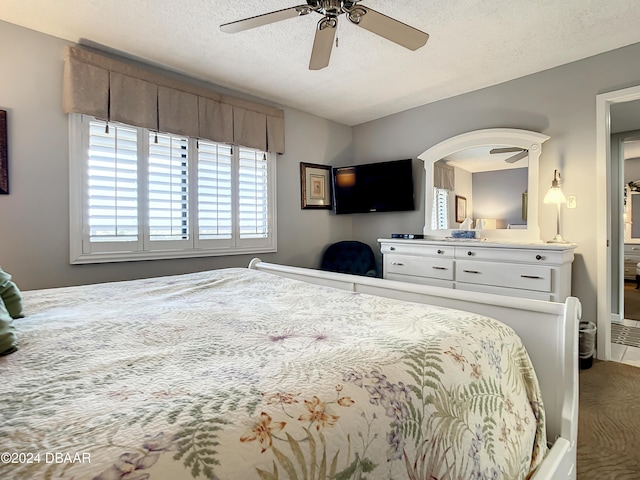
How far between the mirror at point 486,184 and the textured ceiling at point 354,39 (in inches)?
23.6

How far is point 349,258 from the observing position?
13.4 ft

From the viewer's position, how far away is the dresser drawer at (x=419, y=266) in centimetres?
310

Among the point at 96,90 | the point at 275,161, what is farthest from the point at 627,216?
the point at 96,90

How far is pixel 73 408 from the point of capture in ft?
1.94

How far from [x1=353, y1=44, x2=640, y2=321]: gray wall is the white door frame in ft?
0.12

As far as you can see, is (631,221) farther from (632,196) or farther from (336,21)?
(336,21)

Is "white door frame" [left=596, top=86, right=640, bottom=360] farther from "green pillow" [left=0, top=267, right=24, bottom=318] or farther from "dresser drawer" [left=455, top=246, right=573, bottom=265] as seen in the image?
"green pillow" [left=0, top=267, right=24, bottom=318]

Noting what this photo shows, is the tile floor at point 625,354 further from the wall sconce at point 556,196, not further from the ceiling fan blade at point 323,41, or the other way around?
the ceiling fan blade at point 323,41

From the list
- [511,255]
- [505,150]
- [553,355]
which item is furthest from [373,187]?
[553,355]

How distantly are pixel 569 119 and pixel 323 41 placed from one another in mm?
2333

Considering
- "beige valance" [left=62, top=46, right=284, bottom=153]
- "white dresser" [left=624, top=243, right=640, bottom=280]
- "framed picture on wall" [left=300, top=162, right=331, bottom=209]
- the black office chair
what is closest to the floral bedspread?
"beige valance" [left=62, top=46, right=284, bottom=153]

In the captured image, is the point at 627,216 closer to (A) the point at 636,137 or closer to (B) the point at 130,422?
(A) the point at 636,137

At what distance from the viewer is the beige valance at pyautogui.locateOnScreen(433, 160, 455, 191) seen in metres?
3.59

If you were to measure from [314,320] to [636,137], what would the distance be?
4.87 metres
